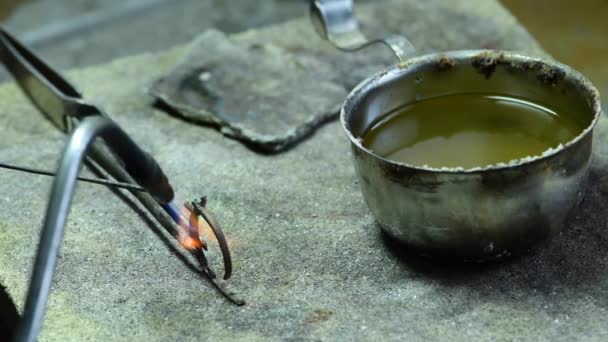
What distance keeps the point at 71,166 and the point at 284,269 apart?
69cm

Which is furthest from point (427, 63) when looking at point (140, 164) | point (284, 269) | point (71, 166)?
point (71, 166)

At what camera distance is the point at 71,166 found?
1358mm

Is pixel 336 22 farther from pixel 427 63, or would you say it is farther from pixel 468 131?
pixel 468 131

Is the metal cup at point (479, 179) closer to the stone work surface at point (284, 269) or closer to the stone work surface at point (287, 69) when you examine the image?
the stone work surface at point (284, 269)

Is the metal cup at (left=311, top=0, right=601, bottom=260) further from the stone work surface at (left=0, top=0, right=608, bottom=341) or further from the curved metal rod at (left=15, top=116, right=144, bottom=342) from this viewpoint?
the curved metal rod at (left=15, top=116, right=144, bottom=342)

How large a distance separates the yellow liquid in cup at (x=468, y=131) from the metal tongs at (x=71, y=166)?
0.53 meters

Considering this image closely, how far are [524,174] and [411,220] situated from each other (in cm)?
27

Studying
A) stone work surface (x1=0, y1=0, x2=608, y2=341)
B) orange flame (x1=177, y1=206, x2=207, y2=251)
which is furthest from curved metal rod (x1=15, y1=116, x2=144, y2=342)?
orange flame (x1=177, y1=206, x2=207, y2=251)

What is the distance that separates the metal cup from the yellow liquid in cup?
0.04 m

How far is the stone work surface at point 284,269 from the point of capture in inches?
66.0

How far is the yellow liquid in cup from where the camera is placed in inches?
75.1

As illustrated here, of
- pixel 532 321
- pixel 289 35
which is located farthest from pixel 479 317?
pixel 289 35

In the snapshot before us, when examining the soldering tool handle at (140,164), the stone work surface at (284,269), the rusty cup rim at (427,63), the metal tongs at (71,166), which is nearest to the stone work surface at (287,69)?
the stone work surface at (284,269)

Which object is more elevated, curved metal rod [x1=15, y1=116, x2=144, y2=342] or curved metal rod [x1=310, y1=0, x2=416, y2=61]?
curved metal rod [x1=15, y1=116, x2=144, y2=342]
